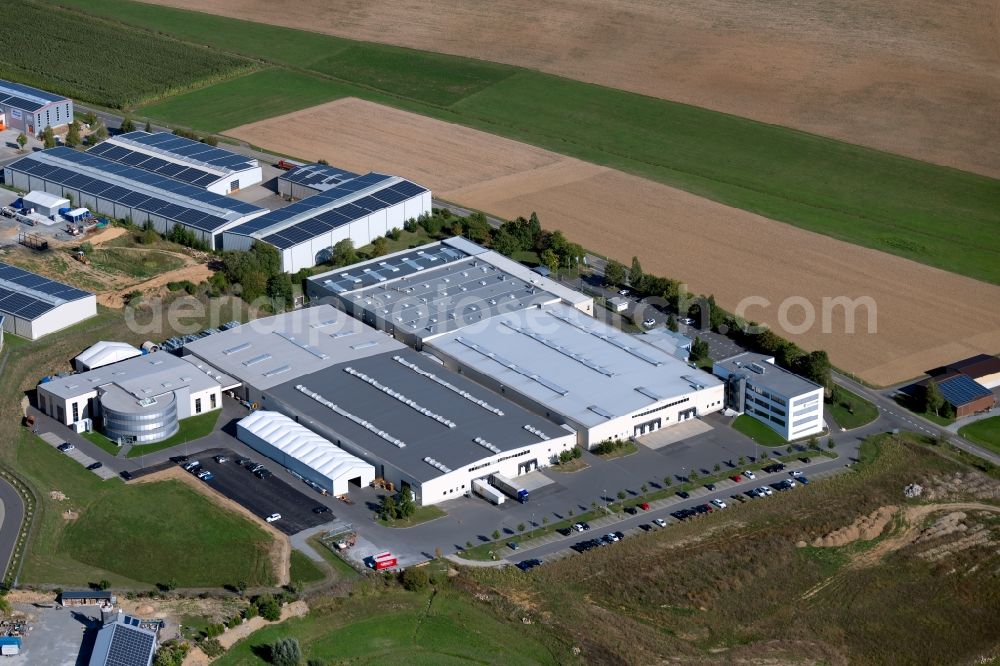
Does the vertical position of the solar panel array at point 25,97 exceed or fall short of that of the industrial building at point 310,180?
it exceeds it

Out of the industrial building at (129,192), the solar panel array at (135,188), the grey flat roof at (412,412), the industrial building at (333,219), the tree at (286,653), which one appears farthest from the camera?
the solar panel array at (135,188)

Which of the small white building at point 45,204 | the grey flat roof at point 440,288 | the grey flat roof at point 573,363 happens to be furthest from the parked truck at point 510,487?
the small white building at point 45,204

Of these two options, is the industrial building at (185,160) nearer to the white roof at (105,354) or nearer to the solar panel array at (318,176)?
the solar panel array at (318,176)

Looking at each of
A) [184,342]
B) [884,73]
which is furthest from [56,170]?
[884,73]

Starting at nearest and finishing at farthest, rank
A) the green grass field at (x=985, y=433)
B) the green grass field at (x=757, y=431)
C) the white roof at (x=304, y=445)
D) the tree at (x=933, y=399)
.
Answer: the white roof at (x=304, y=445) → the green grass field at (x=757, y=431) → the green grass field at (x=985, y=433) → the tree at (x=933, y=399)

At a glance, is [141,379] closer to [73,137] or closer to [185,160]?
[185,160]

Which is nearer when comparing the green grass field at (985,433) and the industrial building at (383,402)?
the industrial building at (383,402)

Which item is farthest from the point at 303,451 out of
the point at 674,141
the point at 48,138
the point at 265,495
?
the point at 674,141
